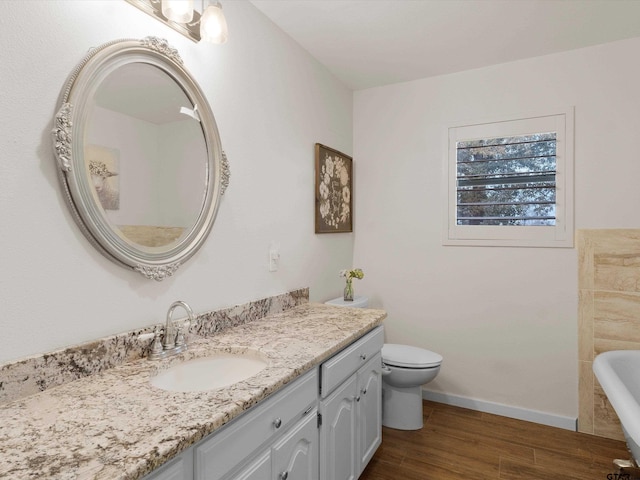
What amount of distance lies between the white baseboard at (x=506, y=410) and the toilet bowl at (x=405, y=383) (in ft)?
1.43

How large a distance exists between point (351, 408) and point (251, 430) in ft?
2.66

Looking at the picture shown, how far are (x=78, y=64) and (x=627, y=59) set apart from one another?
3.06 m

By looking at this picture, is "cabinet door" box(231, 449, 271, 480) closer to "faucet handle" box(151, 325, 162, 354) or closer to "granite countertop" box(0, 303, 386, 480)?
"granite countertop" box(0, 303, 386, 480)

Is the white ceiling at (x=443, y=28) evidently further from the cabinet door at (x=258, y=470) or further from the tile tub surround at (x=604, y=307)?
the cabinet door at (x=258, y=470)

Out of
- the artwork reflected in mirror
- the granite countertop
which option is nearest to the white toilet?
the granite countertop

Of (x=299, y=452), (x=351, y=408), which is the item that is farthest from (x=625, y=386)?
(x=299, y=452)

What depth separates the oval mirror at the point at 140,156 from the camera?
45.9 inches

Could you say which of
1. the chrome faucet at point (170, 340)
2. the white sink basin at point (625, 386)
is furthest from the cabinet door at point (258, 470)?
the white sink basin at point (625, 386)

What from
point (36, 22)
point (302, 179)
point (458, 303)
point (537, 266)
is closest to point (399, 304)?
point (458, 303)

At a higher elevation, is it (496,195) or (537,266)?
(496,195)

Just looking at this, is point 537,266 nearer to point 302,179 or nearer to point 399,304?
point 399,304

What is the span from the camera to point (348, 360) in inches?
66.1

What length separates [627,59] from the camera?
7.77ft

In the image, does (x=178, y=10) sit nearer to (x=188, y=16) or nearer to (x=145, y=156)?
(x=188, y=16)
